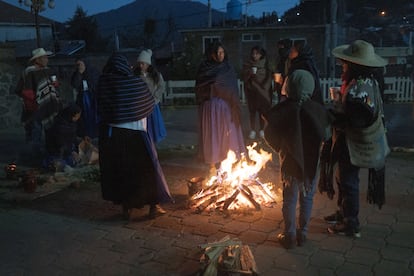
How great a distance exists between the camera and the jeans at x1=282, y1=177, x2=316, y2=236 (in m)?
3.96

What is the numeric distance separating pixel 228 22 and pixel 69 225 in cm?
2679

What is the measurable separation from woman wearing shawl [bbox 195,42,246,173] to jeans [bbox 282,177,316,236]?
8.01 ft

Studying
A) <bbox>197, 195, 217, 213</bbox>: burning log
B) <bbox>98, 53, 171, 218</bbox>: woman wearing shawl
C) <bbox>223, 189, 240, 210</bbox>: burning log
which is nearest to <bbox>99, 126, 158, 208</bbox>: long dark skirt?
<bbox>98, 53, 171, 218</bbox>: woman wearing shawl

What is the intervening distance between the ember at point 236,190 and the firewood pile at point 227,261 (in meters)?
1.31

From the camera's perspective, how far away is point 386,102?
1520cm

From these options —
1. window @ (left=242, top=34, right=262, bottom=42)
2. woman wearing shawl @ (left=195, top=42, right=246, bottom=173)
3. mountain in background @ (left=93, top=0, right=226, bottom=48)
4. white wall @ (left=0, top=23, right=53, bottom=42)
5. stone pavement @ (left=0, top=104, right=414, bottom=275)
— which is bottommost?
stone pavement @ (left=0, top=104, right=414, bottom=275)

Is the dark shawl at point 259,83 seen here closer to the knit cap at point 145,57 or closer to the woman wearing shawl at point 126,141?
the knit cap at point 145,57

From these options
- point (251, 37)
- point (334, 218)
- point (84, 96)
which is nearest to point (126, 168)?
point (334, 218)

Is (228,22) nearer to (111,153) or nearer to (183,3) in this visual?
(111,153)

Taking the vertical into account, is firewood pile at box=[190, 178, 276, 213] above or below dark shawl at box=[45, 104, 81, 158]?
below

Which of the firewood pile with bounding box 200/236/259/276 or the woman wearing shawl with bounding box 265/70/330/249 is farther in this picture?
the woman wearing shawl with bounding box 265/70/330/249

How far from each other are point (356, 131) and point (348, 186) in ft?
1.83

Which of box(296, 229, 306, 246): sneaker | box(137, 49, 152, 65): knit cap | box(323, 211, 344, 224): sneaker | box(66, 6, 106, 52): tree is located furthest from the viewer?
box(66, 6, 106, 52): tree

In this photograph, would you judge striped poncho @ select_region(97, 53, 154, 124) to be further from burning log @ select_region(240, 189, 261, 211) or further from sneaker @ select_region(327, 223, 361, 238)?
sneaker @ select_region(327, 223, 361, 238)
